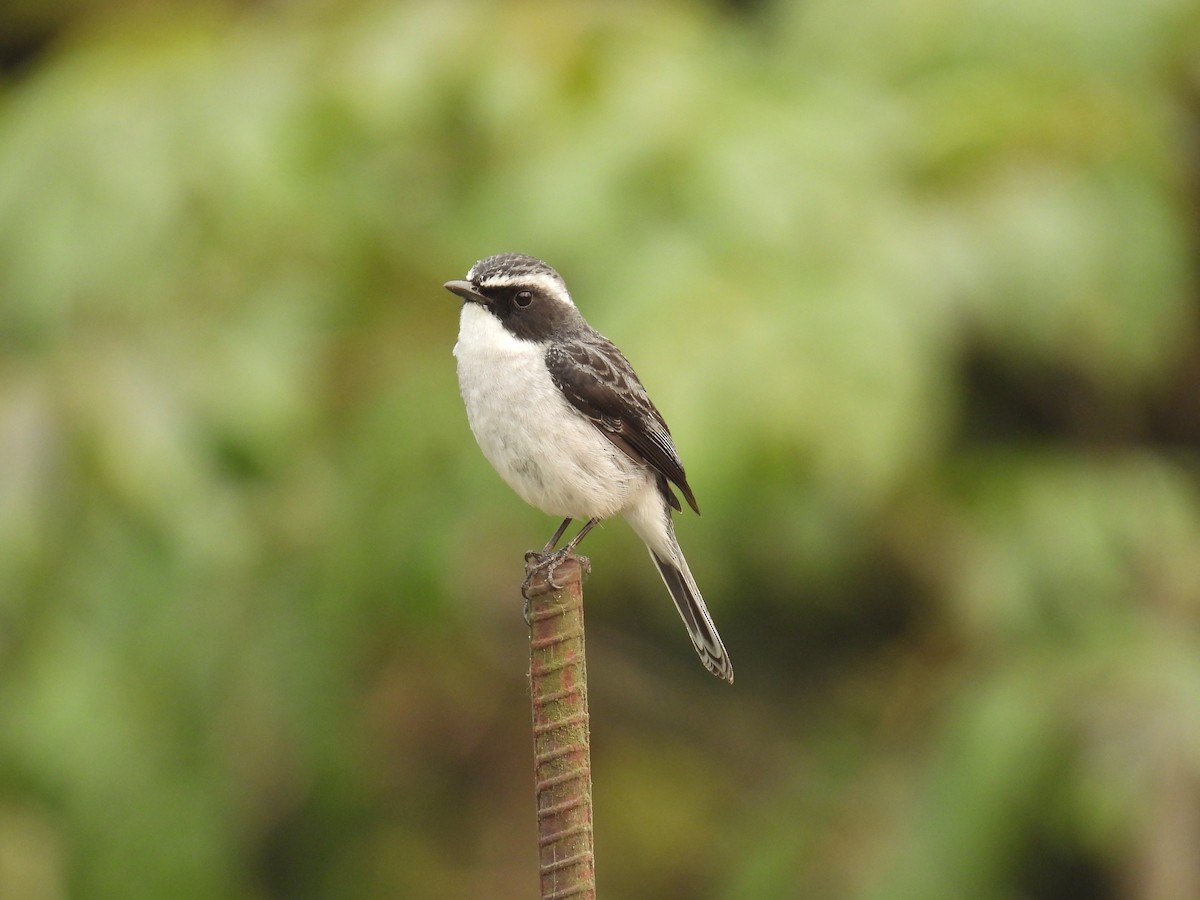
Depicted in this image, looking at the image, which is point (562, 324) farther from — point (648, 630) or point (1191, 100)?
point (1191, 100)

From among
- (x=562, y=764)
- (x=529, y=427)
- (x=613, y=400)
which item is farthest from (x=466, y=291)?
(x=562, y=764)

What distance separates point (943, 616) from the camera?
21.5 feet

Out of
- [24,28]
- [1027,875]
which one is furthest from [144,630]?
[24,28]

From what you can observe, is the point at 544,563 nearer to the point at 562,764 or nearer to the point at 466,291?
the point at 466,291

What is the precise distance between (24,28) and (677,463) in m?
4.77

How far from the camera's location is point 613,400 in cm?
455

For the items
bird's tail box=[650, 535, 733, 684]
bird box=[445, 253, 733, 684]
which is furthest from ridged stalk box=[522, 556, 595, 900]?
bird's tail box=[650, 535, 733, 684]

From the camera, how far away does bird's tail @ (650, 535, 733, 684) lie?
4.34 metres

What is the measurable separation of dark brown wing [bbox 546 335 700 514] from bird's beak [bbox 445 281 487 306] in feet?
0.98

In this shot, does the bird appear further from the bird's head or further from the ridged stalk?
the ridged stalk

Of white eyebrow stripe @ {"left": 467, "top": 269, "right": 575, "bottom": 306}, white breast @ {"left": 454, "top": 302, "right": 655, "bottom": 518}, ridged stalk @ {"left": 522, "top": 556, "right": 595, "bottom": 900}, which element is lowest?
ridged stalk @ {"left": 522, "top": 556, "right": 595, "bottom": 900}

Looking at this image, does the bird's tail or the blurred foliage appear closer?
the bird's tail

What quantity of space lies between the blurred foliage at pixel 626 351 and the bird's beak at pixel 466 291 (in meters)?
0.63

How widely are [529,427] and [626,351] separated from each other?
24.6 inches
